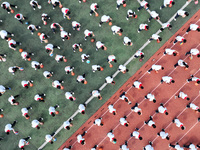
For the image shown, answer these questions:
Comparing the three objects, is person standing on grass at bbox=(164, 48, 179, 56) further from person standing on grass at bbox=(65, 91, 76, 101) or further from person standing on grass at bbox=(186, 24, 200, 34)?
person standing on grass at bbox=(65, 91, 76, 101)

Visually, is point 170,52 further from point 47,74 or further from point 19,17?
point 19,17

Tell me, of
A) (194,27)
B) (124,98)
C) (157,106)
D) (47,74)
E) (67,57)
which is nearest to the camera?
(47,74)

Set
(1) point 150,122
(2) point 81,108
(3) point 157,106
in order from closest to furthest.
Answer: (2) point 81,108 < (1) point 150,122 < (3) point 157,106

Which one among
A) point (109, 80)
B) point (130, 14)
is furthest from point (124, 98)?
point (130, 14)

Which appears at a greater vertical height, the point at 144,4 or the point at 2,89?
the point at 144,4

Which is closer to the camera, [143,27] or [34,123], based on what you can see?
[34,123]

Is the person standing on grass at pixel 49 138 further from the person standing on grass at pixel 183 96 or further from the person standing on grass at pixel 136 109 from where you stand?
the person standing on grass at pixel 183 96

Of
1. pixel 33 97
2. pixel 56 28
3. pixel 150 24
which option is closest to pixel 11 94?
pixel 33 97

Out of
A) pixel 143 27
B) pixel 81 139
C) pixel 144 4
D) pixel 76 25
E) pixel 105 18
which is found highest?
pixel 144 4
